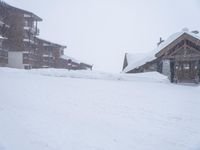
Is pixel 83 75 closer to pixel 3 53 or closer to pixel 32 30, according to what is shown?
pixel 3 53

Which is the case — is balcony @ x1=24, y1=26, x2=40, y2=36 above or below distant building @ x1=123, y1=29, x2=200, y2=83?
above

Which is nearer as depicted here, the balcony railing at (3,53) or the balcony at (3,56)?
the balcony at (3,56)

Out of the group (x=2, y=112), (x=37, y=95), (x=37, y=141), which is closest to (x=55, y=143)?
(x=37, y=141)

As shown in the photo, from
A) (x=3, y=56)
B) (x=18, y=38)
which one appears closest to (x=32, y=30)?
(x=18, y=38)

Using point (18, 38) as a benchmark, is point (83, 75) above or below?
below

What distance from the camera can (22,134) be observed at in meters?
6.18

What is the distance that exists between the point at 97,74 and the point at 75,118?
15.0 m

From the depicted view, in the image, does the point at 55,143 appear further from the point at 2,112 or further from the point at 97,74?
the point at 97,74

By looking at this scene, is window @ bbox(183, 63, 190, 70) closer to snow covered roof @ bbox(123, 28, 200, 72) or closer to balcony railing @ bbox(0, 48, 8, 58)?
snow covered roof @ bbox(123, 28, 200, 72)

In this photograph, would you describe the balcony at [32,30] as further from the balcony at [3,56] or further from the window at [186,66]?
the window at [186,66]

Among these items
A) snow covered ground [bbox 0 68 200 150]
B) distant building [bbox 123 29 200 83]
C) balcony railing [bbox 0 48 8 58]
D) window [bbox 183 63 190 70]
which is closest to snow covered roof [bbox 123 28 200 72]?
distant building [bbox 123 29 200 83]

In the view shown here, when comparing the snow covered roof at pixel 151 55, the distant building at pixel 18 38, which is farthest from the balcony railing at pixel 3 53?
the snow covered roof at pixel 151 55

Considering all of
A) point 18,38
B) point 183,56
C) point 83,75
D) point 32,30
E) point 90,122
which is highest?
point 32,30

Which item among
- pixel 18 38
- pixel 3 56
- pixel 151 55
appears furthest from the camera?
pixel 18 38
